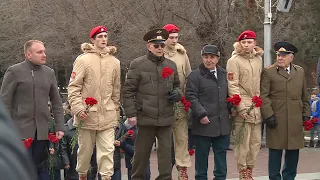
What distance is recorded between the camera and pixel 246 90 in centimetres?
762

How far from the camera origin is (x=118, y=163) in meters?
8.20

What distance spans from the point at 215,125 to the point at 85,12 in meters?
14.1

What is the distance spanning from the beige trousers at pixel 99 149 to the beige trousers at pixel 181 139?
90 cm

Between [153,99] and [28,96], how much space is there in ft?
4.74

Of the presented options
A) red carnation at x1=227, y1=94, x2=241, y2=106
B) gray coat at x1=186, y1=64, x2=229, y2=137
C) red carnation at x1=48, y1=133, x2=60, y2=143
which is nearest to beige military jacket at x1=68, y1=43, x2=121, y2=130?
red carnation at x1=48, y1=133, x2=60, y2=143

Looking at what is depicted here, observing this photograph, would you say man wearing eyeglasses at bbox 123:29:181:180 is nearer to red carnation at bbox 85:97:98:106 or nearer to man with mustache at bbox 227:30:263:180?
red carnation at bbox 85:97:98:106

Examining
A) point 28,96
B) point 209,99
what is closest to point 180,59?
point 209,99

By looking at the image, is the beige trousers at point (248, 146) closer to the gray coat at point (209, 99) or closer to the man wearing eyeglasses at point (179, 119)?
the gray coat at point (209, 99)

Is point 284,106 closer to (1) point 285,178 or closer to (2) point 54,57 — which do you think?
(1) point 285,178

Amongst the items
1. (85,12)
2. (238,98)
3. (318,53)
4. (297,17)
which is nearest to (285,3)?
(318,53)

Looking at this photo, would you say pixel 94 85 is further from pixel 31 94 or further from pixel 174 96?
pixel 174 96

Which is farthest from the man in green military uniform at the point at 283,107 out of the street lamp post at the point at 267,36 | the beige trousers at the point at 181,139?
the street lamp post at the point at 267,36

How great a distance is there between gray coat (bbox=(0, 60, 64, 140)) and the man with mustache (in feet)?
7.67

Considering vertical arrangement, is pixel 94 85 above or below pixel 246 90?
above
